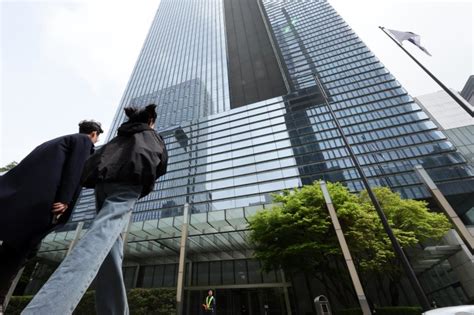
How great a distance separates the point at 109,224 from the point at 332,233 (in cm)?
1450

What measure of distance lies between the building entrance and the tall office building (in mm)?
103

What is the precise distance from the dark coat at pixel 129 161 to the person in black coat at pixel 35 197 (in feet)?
0.95

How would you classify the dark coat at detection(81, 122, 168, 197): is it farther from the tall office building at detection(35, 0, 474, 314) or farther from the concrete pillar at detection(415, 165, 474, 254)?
the tall office building at detection(35, 0, 474, 314)

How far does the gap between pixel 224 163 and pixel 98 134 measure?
36231 mm

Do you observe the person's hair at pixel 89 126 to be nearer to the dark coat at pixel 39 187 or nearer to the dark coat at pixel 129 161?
the dark coat at pixel 39 187

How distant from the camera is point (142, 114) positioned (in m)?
2.15

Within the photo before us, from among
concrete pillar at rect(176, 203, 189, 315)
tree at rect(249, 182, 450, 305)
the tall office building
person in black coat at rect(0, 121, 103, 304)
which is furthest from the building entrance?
person in black coat at rect(0, 121, 103, 304)

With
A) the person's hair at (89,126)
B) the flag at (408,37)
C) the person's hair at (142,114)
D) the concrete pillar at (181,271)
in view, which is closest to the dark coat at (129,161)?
the person's hair at (142,114)

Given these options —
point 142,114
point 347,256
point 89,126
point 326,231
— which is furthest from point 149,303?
point 142,114

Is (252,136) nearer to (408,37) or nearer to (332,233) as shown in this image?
(332,233)

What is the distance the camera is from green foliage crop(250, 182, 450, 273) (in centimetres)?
1302

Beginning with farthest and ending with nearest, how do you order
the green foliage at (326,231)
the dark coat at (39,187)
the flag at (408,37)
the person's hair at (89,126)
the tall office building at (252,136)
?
the tall office building at (252,136) < the green foliage at (326,231) < the flag at (408,37) < the person's hair at (89,126) < the dark coat at (39,187)

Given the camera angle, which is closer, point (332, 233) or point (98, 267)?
point (98, 267)

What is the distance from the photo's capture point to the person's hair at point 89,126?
255cm
